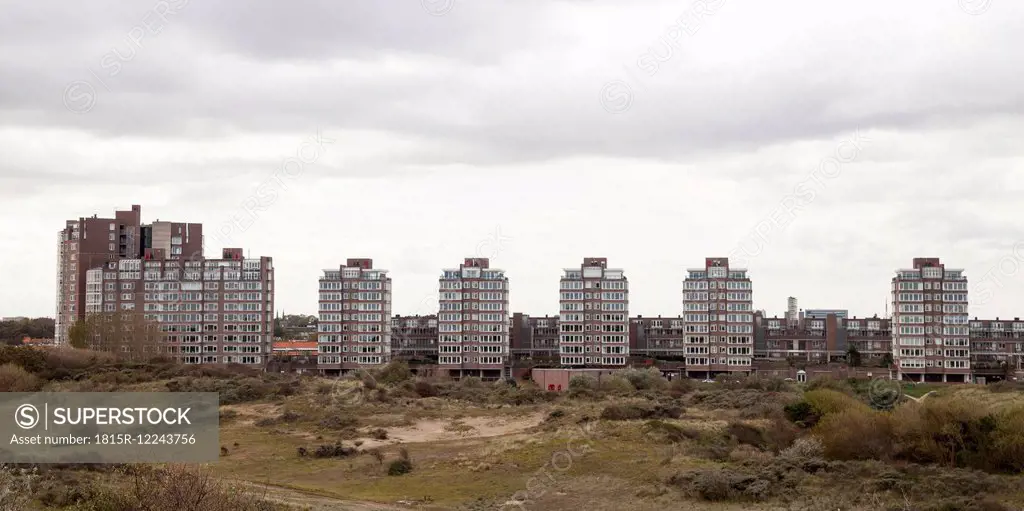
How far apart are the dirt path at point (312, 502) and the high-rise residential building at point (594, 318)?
101m

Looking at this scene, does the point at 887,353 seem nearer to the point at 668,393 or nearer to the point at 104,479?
the point at 668,393

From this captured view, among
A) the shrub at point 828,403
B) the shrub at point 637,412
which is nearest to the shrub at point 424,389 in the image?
the shrub at point 637,412

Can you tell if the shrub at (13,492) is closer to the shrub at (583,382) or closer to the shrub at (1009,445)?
the shrub at (1009,445)

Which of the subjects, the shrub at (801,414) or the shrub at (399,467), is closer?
the shrub at (399,467)

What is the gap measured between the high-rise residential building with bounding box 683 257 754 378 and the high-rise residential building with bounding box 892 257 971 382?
20792mm

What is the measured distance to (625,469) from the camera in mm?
57938

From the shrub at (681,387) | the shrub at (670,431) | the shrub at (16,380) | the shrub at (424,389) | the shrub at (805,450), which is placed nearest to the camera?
the shrub at (805,450)

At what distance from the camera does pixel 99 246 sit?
179000mm

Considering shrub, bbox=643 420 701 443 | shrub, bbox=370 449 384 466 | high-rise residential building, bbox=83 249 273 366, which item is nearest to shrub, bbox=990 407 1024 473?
shrub, bbox=643 420 701 443

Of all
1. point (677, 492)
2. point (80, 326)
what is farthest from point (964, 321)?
point (80, 326)

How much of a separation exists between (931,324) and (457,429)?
95636 mm

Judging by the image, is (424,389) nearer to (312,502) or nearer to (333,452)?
(333,452)

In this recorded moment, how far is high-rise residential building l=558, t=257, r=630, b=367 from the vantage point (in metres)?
152

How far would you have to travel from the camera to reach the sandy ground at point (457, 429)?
235 ft
